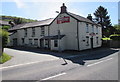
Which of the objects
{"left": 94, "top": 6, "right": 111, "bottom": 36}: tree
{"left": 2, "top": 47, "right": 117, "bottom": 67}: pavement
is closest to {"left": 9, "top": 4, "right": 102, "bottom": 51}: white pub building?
{"left": 2, "top": 47, "right": 117, "bottom": 67}: pavement

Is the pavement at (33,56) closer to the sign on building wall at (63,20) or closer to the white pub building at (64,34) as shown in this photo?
the white pub building at (64,34)

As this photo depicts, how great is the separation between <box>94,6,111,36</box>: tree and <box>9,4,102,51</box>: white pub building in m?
24.1

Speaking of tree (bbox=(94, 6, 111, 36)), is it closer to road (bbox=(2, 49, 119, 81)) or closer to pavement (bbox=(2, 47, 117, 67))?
pavement (bbox=(2, 47, 117, 67))

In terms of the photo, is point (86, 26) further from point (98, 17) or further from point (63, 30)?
point (98, 17)

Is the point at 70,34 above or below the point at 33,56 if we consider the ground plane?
above

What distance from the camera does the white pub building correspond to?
21.9 metres

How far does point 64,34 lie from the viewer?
23641 millimetres

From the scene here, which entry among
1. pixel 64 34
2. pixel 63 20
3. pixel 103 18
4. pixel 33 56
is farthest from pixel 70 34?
pixel 103 18

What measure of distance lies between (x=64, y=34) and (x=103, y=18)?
3745 centimetres

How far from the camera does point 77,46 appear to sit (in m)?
21.7

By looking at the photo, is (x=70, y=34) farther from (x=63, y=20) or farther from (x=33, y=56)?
(x=33, y=56)

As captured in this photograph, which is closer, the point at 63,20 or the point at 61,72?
the point at 61,72

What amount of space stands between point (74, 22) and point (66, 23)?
6.56ft

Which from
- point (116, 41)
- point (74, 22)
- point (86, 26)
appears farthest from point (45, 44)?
point (116, 41)
